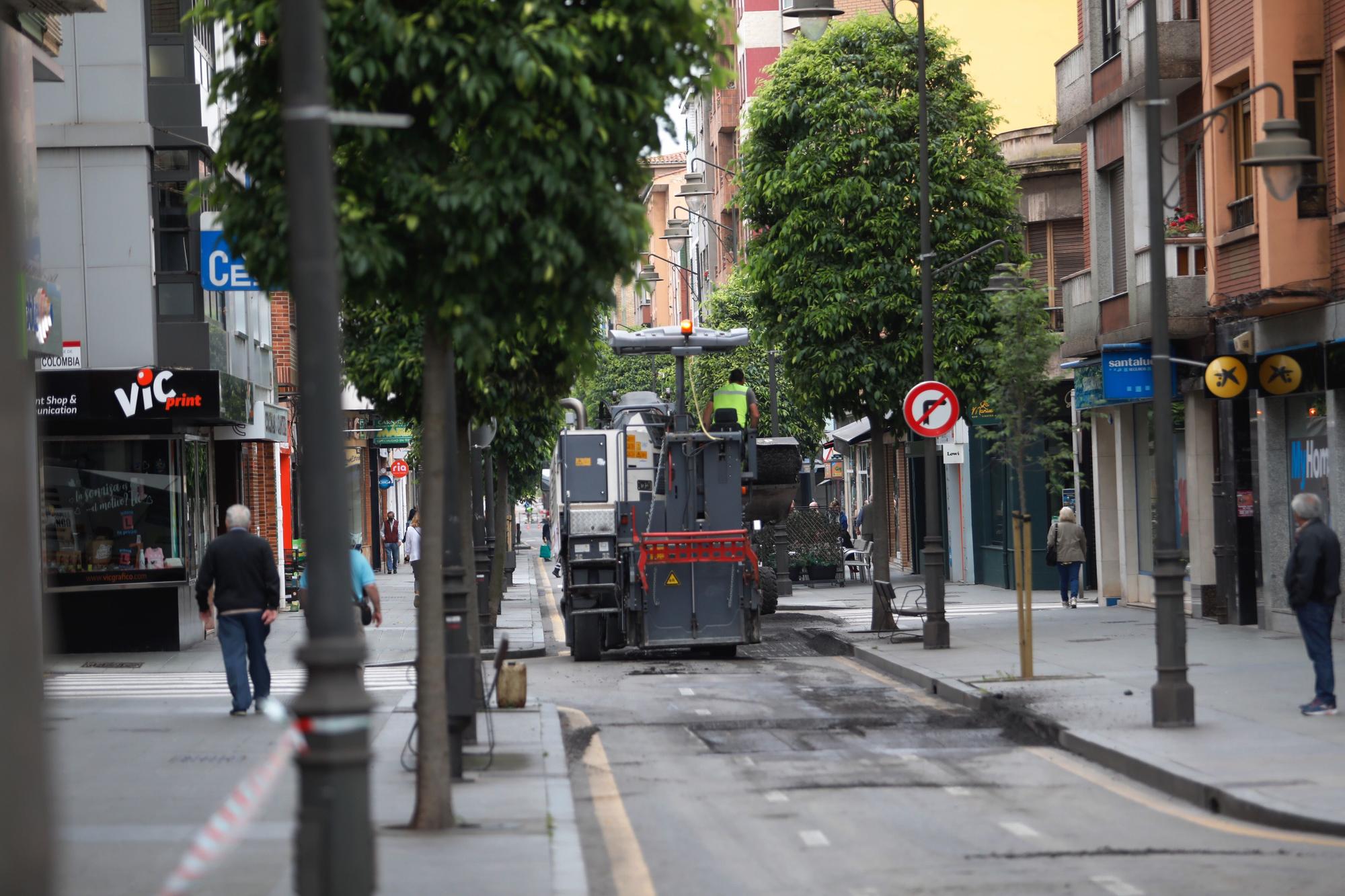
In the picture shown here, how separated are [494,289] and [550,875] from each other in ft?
9.84

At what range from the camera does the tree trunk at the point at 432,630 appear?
9.33 metres

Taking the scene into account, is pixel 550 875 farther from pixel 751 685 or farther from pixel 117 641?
pixel 117 641

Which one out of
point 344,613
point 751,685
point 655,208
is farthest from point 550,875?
point 655,208

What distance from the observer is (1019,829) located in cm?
996

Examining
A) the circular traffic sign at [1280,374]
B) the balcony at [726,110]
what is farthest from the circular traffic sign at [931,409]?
the balcony at [726,110]

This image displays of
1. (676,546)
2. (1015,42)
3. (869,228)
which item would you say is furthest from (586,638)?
(1015,42)

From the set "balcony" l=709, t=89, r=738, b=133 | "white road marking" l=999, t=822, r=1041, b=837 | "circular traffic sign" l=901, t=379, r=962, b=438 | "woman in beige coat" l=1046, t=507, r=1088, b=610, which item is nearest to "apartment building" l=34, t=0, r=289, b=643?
"circular traffic sign" l=901, t=379, r=962, b=438

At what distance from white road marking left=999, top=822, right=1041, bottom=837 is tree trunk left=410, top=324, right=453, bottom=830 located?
10.4 ft

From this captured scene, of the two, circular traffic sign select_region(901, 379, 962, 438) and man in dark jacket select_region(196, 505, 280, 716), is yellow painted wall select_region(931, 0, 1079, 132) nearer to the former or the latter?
circular traffic sign select_region(901, 379, 962, 438)

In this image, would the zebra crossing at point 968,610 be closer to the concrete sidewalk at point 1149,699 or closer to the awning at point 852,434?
the concrete sidewalk at point 1149,699

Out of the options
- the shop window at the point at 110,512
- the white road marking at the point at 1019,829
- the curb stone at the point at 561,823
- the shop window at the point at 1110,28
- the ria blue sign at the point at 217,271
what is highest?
the shop window at the point at 1110,28

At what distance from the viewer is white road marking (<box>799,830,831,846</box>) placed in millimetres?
9664

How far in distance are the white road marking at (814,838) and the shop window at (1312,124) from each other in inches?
522

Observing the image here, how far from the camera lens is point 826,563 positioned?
130 feet
